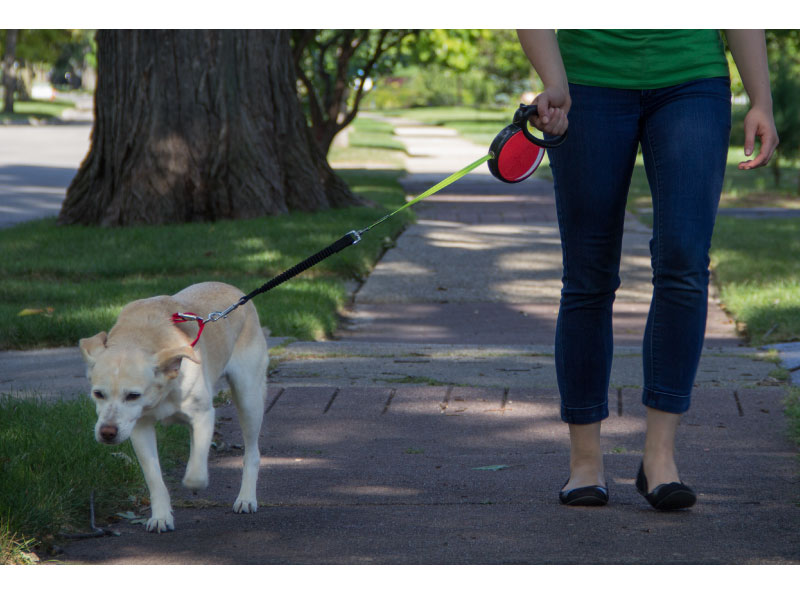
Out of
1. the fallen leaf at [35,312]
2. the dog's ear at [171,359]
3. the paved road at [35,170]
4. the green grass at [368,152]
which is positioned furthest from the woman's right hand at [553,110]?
the green grass at [368,152]

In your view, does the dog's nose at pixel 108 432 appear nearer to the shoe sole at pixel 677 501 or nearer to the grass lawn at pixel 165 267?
the shoe sole at pixel 677 501

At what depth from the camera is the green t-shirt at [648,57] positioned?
3164 mm


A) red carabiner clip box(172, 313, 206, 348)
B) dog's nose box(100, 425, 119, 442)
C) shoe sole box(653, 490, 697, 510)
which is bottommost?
shoe sole box(653, 490, 697, 510)

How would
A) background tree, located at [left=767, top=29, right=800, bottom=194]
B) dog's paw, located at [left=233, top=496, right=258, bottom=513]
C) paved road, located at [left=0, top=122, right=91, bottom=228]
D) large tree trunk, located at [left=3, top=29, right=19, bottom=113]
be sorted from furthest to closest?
large tree trunk, located at [left=3, top=29, right=19, bottom=113]
background tree, located at [left=767, top=29, right=800, bottom=194]
paved road, located at [left=0, top=122, right=91, bottom=228]
dog's paw, located at [left=233, top=496, right=258, bottom=513]

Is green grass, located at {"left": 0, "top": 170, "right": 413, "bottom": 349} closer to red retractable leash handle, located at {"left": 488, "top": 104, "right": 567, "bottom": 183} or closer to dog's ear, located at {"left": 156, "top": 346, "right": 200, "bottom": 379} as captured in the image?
dog's ear, located at {"left": 156, "top": 346, "right": 200, "bottom": 379}

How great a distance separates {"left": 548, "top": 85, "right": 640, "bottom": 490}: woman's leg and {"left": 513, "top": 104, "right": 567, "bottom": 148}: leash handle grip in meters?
0.07

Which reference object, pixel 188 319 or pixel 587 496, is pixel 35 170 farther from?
pixel 587 496

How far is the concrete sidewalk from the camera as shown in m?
2.98

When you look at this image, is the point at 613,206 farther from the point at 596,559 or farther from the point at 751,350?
the point at 751,350

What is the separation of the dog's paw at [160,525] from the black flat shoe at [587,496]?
1208 millimetres

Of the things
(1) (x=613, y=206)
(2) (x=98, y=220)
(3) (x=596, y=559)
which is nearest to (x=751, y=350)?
(1) (x=613, y=206)

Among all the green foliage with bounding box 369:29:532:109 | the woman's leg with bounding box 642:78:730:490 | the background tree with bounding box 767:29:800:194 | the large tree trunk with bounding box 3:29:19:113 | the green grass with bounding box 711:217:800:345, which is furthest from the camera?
the green foliage with bounding box 369:29:532:109

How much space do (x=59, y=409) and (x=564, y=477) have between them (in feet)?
6.43

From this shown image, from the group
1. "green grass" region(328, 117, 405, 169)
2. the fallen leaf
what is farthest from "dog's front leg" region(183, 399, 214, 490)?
"green grass" region(328, 117, 405, 169)
